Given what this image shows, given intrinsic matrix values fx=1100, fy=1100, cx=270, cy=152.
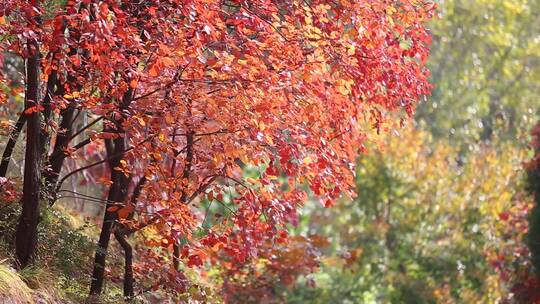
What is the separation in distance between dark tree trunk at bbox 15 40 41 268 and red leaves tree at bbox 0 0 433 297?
0.02 m

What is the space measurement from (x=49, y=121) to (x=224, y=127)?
1.38 m

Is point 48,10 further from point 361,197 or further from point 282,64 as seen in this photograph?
point 361,197

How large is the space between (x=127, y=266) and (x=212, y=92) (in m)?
1.94

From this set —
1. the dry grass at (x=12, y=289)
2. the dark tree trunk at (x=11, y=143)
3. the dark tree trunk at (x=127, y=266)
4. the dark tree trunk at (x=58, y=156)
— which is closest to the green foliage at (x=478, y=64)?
the dark tree trunk at (x=127, y=266)

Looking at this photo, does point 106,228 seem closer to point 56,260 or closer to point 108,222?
point 108,222

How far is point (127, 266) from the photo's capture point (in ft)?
30.2

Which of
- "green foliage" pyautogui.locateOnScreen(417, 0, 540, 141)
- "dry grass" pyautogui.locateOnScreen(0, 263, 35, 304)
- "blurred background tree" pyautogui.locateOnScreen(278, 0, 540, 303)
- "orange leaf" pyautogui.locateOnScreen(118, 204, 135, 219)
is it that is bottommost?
"dry grass" pyautogui.locateOnScreen(0, 263, 35, 304)

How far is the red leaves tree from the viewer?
778cm

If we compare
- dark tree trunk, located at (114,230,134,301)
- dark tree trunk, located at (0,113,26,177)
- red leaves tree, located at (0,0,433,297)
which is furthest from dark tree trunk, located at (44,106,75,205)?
dark tree trunk, located at (114,230,134,301)

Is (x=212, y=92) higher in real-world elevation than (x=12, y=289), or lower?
higher

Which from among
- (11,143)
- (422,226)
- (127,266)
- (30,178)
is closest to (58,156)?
(11,143)

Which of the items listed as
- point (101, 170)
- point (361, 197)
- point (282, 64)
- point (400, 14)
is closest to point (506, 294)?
point (361, 197)

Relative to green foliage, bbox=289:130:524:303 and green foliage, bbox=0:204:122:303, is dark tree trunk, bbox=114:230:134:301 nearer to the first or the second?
green foliage, bbox=0:204:122:303

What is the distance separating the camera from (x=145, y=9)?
26.7 feet
